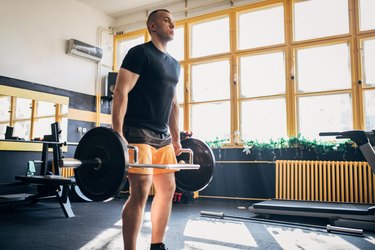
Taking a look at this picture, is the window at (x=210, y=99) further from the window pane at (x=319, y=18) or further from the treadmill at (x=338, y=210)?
the treadmill at (x=338, y=210)

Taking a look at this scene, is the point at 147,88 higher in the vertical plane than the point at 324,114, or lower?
lower

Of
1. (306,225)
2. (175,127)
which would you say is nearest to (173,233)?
(175,127)

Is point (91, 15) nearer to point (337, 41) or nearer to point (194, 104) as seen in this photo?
point (194, 104)

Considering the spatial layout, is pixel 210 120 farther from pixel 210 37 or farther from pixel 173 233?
pixel 173 233

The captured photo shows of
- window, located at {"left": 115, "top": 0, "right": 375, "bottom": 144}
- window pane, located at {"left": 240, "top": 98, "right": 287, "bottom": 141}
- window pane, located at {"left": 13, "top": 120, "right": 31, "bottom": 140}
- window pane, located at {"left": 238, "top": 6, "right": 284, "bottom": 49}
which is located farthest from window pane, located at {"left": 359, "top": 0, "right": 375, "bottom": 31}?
window pane, located at {"left": 13, "top": 120, "right": 31, "bottom": 140}

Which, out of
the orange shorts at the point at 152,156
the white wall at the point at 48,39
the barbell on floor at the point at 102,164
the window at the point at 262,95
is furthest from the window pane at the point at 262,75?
the barbell on floor at the point at 102,164

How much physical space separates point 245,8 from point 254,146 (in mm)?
2362

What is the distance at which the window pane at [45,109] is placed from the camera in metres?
5.42

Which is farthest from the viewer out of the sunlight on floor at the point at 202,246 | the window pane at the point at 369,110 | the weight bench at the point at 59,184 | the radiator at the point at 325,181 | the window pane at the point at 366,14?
the window pane at the point at 366,14

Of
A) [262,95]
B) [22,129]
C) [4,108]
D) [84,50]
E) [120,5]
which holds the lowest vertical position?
[22,129]

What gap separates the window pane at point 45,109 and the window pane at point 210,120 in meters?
2.46

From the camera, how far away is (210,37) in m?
5.88

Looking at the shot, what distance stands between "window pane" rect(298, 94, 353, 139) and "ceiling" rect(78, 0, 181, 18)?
10.6 ft

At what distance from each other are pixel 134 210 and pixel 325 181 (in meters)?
3.45
